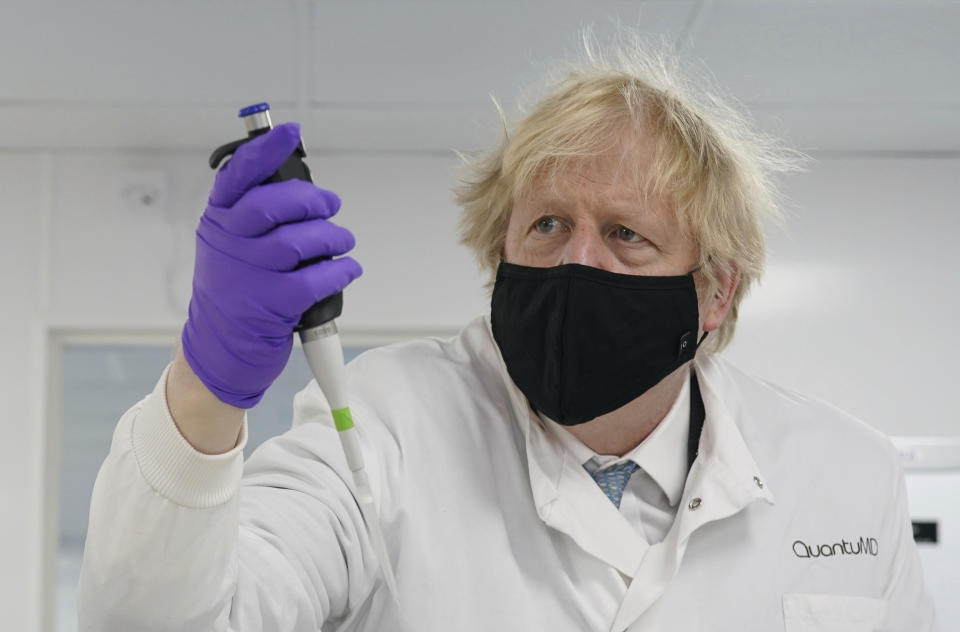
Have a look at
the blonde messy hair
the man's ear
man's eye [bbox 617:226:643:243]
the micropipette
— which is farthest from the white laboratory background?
the micropipette

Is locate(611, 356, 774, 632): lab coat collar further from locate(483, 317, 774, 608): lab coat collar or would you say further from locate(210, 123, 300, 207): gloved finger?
locate(210, 123, 300, 207): gloved finger

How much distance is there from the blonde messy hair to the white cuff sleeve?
2.26ft

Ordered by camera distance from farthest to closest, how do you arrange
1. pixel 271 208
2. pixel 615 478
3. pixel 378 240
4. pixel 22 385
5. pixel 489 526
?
pixel 378 240
pixel 22 385
pixel 615 478
pixel 489 526
pixel 271 208

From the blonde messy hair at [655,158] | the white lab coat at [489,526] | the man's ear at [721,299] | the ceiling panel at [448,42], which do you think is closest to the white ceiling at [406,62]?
the ceiling panel at [448,42]

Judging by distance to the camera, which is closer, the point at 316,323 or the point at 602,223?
the point at 316,323

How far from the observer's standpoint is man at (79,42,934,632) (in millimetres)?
1299

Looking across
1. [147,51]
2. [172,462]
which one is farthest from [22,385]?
[172,462]

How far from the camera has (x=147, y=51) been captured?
2.72m

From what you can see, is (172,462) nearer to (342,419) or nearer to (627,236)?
(342,419)

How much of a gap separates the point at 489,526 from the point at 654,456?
0.27 m

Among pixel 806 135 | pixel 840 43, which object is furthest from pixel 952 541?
pixel 840 43

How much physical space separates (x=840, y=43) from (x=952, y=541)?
5.27 feet

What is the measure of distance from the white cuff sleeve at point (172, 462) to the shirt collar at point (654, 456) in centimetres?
64

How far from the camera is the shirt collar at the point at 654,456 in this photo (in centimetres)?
148
